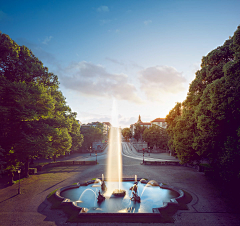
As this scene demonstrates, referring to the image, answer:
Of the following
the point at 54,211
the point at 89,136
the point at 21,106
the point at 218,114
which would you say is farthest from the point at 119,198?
the point at 89,136

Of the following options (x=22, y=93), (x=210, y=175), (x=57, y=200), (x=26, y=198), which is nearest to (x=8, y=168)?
(x=26, y=198)

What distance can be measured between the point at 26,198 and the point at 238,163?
20.0 meters

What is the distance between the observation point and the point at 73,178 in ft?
77.1

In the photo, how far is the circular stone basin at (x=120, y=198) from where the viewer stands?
1349cm

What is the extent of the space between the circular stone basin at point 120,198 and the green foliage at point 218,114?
237 inches

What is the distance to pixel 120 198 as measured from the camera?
15.9 metres

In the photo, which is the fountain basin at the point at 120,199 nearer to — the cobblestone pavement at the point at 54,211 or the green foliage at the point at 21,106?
the cobblestone pavement at the point at 54,211

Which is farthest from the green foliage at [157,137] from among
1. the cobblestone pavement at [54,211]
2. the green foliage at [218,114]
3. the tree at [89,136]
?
the cobblestone pavement at [54,211]

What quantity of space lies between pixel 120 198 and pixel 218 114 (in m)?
12.9

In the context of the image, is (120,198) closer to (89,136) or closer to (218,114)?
(218,114)

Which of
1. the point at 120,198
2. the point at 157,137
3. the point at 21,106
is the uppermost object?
the point at 21,106

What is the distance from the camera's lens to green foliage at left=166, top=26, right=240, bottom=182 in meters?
13.3

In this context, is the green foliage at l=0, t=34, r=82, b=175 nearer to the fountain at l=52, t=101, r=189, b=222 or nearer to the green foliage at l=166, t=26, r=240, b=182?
the fountain at l=52, t=101, r=189, b=222

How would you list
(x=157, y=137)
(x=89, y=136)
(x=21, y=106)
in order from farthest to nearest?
(x=89, y=136) < (x=157, y=137) < (x=21, y=106)
